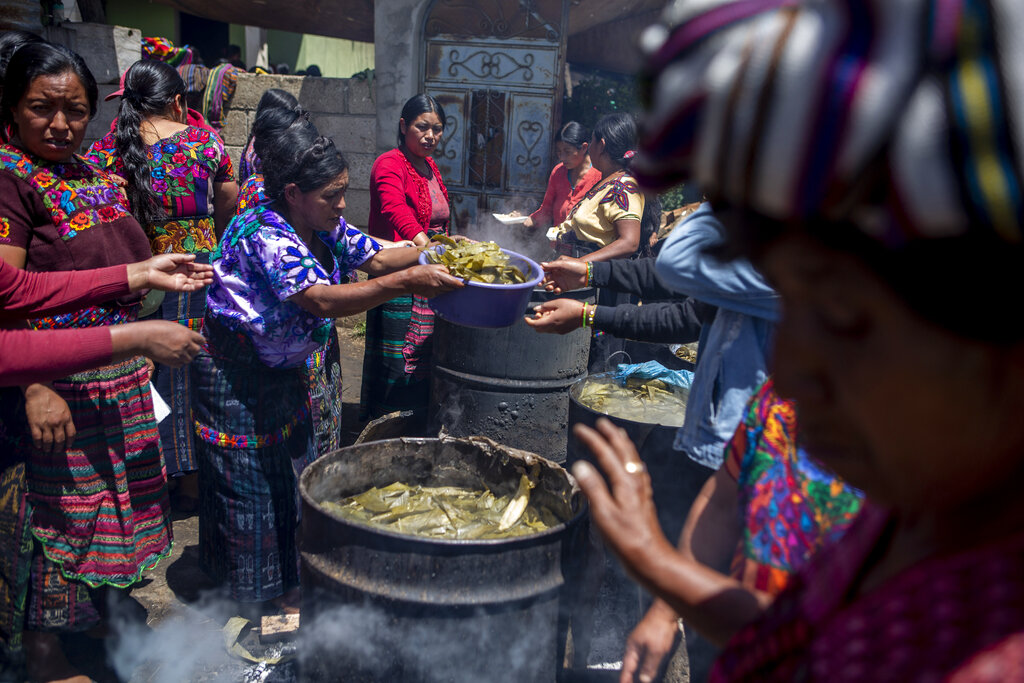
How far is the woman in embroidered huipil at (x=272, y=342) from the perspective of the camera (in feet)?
9.45

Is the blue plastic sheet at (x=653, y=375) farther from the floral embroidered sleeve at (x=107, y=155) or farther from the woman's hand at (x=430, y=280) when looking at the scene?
the floral embroidered sleeve at (x=107, y=155)

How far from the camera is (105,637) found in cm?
331

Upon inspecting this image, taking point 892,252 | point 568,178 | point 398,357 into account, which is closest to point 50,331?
point 892,252

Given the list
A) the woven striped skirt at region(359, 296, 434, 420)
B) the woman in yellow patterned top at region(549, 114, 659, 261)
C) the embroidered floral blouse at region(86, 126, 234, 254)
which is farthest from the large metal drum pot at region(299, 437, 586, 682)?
the woman in yellow patterned top at region(549, 114, 659, 261)

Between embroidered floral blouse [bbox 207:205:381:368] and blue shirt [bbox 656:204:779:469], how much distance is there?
1.43 metres

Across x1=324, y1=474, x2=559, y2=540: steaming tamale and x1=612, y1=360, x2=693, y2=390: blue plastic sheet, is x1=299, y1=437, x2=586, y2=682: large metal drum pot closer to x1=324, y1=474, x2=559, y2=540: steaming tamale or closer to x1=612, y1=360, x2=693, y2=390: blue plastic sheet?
x1=324, y1=474, x2=559, y2=540: steaming tamale

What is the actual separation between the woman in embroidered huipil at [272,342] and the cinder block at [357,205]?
5.09 m

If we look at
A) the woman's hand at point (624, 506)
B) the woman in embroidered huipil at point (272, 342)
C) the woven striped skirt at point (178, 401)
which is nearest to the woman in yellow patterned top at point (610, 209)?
the woman in embroidered huipil at point (272, 342)

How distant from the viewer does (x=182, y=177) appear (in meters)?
4.25

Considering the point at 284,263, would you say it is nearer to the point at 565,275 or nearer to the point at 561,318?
the point at 561,318

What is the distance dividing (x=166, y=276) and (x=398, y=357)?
223 centimetres

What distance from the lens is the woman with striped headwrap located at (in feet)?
1.87

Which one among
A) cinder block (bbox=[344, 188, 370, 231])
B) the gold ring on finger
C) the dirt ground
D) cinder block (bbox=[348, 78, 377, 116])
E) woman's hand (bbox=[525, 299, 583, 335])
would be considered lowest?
the dirt ground

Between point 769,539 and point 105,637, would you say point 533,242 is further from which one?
point 769,539
